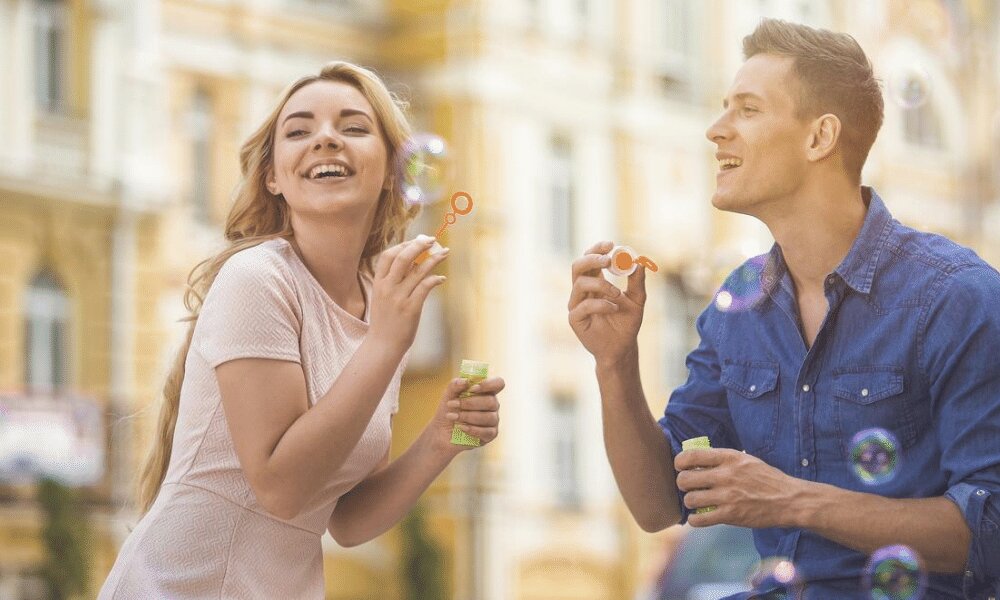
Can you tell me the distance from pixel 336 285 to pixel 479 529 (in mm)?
14754

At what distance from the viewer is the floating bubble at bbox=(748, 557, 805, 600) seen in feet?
7.91

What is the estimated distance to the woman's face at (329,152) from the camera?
8.45ft

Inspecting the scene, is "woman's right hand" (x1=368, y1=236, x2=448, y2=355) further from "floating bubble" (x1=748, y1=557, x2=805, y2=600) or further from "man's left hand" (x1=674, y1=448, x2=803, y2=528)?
"floating bubble" (x1=748, y1=557, x2=805, y2=600)

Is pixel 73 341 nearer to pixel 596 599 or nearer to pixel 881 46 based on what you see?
pixel 596 599

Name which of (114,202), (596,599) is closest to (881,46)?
(596,599)

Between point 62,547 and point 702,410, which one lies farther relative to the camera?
point 62,547

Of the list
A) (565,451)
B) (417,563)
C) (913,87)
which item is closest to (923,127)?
(565,451)

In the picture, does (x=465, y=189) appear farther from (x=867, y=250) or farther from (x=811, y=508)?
(x=811, y=508)

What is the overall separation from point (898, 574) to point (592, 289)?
0.63 meters

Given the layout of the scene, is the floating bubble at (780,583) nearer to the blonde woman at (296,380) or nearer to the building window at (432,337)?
the blonde woman at (296,380)

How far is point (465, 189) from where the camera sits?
17.4 meters

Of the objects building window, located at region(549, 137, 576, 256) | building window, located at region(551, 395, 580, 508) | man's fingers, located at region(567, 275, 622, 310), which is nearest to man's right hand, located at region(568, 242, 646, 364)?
man's fingers, located at region(567, 275, 622, 310)

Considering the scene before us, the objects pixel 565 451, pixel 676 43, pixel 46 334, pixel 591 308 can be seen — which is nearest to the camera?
pixel 591 308

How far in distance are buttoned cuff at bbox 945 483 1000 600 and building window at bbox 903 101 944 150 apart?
21631 mm
